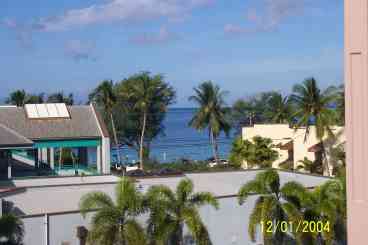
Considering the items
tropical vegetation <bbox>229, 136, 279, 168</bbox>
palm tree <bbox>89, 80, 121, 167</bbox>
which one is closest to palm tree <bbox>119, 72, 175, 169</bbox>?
palm tree <bbox>89, 80, 121, 167</bbox>

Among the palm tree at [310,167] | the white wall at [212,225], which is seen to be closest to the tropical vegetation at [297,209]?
the white wall at [212,225]

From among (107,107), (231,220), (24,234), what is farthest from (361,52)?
(107,107)

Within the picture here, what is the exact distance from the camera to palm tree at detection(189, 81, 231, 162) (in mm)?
55094

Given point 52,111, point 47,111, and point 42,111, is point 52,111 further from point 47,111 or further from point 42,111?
point 42,111

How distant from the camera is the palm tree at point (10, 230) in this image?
16609 millimetres

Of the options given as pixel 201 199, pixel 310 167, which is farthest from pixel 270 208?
pixel 310 167

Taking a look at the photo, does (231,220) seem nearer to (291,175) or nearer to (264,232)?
(264,232)

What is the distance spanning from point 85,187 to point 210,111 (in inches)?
1182

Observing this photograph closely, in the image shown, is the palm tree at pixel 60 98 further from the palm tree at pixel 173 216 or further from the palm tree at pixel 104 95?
the palm tree at pixel 173 216

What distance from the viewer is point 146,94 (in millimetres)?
59250

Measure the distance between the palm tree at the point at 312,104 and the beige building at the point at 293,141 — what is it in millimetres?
542

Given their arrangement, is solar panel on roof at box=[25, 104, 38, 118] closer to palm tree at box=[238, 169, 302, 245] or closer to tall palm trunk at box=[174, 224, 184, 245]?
palm tree at box=[238, 169, 302, 245]

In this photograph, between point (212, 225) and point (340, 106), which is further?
point (340, 106)

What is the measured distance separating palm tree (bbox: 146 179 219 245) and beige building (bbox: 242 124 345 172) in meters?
23.6
